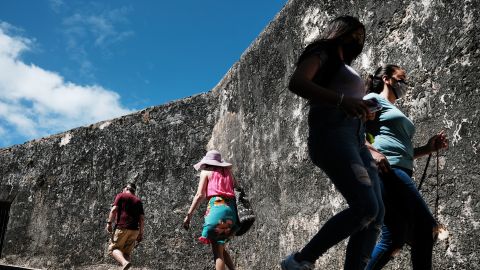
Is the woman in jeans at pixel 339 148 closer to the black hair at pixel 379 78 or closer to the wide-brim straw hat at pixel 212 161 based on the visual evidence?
the black hair at pixel 379 78

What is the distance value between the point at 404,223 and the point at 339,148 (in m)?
0.76

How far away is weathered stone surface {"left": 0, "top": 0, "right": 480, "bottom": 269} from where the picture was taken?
307 centimetres

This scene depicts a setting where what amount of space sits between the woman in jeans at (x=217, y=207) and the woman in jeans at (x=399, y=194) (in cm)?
164

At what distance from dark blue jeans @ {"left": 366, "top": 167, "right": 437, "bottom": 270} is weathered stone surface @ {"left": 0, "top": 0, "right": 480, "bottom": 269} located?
0.50 m

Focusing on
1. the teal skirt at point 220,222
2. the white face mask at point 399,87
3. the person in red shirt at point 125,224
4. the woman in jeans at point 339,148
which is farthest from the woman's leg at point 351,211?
the person in red shirt at point 125,224

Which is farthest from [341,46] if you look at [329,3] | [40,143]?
[40,143]

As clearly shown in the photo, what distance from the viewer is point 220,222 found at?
13.5 ft

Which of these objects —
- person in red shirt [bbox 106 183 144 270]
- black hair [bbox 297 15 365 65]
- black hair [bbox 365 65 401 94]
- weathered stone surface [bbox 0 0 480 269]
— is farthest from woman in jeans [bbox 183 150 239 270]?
black hair [bbox 297 15 365 65]

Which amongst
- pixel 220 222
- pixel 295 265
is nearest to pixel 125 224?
pixel 220 222

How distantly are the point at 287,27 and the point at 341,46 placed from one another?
3213 mm

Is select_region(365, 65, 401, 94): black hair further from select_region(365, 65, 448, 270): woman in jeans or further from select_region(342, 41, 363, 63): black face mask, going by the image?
select_region(342, 41, 363, 63): black face mask

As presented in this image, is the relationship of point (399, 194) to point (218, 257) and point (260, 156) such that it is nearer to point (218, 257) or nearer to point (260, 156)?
point (218, 257)

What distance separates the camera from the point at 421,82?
11.2 feet

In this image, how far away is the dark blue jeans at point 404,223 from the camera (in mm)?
2498
